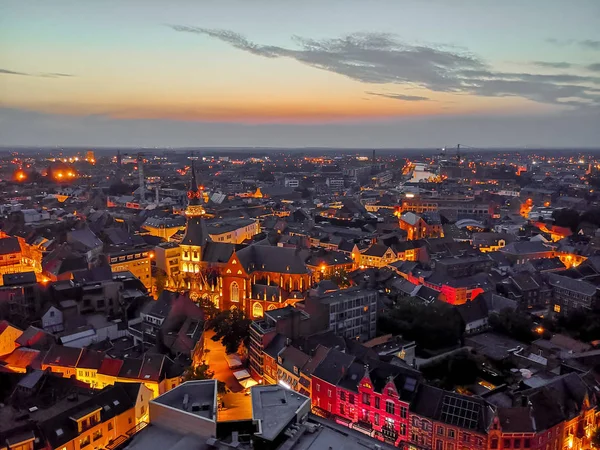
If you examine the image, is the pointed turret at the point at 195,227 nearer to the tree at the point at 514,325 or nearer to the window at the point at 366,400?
the tree at the point at 514,325

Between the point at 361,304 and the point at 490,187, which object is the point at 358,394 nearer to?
the point at 361,304

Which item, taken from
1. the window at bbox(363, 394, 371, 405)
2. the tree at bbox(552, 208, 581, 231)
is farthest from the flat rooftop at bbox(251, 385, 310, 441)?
the tree at bbox(552, 208, 581, 231)

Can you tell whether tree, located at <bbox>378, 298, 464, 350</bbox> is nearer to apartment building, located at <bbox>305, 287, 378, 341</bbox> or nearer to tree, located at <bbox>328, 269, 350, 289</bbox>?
apartment building, located at <bbox>305, 287, 378, 341</bbox>

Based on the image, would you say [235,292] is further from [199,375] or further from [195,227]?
[199,375]

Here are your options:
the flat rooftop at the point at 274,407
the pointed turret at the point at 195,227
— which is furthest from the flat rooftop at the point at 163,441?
the pointed turret at the point at 195,227

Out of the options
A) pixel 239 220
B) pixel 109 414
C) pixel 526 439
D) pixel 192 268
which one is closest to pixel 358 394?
pixel 526 439

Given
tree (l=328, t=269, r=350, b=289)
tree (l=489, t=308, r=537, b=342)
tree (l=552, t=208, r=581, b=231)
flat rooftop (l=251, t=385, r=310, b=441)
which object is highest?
flat rooftop (l=251, t=385, r=310, b=441)

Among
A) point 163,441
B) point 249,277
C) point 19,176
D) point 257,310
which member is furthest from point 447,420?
point 19,176
